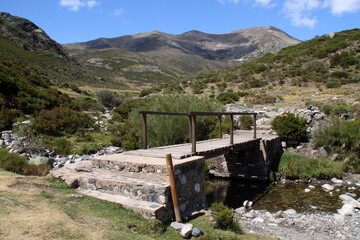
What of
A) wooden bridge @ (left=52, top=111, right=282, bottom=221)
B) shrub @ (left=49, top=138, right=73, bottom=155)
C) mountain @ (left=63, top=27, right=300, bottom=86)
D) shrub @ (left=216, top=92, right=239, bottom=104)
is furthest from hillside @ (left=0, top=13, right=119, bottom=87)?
wooden bridge @ (left=52, top=111, right=282, bottom=221)

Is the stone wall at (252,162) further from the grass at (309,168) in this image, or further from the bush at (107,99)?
the bush at (107,99)

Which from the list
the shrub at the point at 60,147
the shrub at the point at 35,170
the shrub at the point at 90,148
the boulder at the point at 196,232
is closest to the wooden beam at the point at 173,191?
the boulder at the point at 196,232

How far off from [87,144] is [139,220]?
1177 centimetres

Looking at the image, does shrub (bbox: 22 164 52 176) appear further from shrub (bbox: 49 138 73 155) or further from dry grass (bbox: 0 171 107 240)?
shrub (bbox: 49 138 73 155)

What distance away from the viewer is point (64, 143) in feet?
51.4

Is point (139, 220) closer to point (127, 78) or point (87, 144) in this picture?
point (87, 144)

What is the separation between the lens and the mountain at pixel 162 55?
317 ft

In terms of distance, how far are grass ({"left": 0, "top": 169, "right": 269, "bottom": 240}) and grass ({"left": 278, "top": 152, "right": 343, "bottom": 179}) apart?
7208 mm

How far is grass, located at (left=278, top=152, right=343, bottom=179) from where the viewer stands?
12.0 metres

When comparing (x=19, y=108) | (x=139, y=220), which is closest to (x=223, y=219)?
(x=139, y=220)

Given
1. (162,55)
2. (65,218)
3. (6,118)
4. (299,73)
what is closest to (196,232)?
(65,218)

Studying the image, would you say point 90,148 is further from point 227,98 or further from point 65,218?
point 227,98

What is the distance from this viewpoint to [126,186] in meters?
6.22

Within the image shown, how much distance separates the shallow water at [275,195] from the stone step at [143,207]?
13.9 feet
